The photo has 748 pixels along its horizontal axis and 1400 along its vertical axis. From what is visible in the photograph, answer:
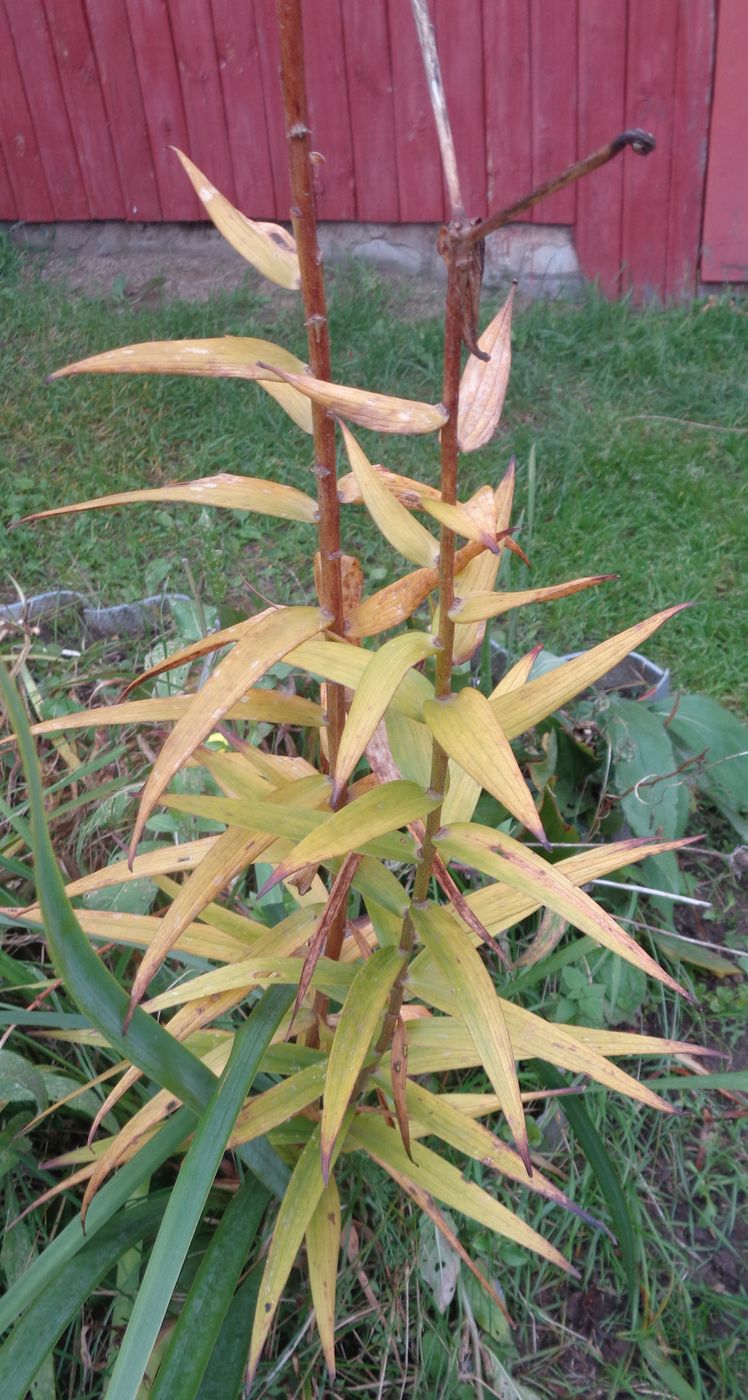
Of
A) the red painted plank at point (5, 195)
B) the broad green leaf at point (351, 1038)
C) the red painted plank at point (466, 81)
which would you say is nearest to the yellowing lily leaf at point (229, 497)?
the broad green leaf at point (351, 1038)

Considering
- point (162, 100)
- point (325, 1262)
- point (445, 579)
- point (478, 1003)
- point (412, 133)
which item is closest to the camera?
point (445, 579)

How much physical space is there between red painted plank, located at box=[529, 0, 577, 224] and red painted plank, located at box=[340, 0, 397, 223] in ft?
1.42

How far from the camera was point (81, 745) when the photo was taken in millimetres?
1802

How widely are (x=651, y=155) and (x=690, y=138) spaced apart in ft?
0.40

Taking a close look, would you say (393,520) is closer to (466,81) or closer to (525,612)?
(525,612)

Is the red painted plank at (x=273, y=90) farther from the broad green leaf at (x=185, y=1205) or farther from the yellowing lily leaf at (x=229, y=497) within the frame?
the broad green leaf at (x=185, y=1205)

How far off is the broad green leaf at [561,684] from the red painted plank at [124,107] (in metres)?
3.78

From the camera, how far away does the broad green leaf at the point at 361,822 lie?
694 mm

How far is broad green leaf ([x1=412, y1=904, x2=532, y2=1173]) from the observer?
2.49ft

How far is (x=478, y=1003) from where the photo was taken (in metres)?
0.81

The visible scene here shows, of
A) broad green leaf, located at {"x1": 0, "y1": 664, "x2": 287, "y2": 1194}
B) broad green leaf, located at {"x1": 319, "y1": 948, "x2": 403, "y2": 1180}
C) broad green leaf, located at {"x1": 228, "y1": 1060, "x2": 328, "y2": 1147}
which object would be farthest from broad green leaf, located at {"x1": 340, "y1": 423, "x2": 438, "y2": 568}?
broad green leaf, located at {"x1": 228, "y1": 1060, "x2": 328, "y2": 1147}

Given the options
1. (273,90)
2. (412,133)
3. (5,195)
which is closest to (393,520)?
(412,133)

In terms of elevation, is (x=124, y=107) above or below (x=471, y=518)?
below

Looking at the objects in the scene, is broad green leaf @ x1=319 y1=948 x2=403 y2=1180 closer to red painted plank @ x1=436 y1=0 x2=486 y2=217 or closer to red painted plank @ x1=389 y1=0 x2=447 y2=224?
red painted plank @ x1=436 y1=0 x2=486 y2=217
